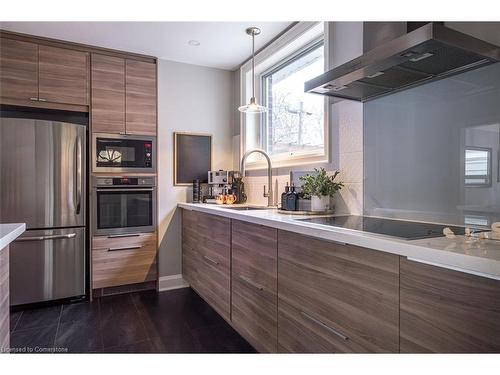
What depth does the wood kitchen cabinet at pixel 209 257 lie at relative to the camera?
7.02 feet

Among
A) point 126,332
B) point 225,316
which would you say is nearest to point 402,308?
point 225,316

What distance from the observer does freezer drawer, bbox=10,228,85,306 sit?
254 cm

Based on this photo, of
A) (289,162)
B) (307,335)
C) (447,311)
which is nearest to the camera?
(447,311)

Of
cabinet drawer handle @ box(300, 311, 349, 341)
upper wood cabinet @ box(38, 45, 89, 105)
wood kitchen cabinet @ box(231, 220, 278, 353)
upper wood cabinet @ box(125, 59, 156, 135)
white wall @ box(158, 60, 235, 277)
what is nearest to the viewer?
cabinet drawer handle @ box(300, 311, 349, 341)

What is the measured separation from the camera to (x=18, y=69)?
260cm

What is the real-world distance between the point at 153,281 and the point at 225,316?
125 cm

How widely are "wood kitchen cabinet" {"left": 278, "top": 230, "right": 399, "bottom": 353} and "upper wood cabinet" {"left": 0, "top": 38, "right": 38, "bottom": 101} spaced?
8.43 ft

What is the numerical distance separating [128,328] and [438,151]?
2.28 meters

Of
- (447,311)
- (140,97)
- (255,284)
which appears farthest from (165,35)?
(447,311)

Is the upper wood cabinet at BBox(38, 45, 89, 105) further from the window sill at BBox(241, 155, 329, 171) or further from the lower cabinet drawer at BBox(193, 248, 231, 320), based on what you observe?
the lower cabinet drawer at BBox(193, 248, 231, 320)

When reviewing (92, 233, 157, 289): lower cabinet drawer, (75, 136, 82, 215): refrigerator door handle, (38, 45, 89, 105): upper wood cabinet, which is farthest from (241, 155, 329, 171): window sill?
(38, 45, 89, 105): upper wood cabinet

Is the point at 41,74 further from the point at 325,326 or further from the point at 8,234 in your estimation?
the point at 325,326

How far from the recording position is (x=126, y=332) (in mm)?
2172
